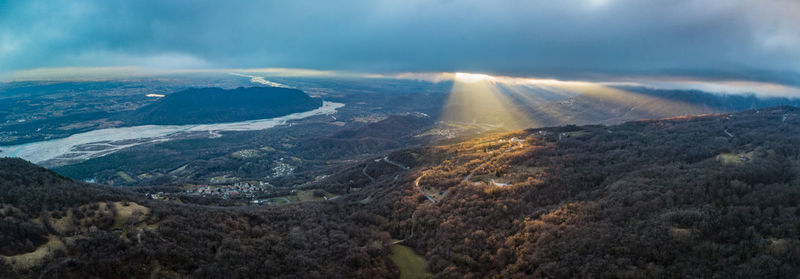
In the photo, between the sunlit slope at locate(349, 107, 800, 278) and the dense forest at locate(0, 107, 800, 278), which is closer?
the dense forest at locate(0, 107, 800, 278)

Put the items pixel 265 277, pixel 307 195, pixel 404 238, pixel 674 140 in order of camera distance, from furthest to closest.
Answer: pixel 674 140
pixel 307 195
pixel 404 238
pixel 265 277

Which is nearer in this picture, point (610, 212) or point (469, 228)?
point (610, 212)

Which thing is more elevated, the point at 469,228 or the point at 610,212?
the point at 610,212

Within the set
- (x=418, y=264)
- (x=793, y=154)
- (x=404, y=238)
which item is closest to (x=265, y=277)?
(x=418, y=264)

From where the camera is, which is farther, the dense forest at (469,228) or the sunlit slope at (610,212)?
the sunlit slope at (610,212)

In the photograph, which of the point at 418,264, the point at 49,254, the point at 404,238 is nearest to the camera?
the point at 49,254

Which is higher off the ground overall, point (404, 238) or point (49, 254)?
point (49, 254)

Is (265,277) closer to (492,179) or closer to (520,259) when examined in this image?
(520,259)

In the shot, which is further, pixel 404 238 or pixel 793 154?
pixel 793 154
